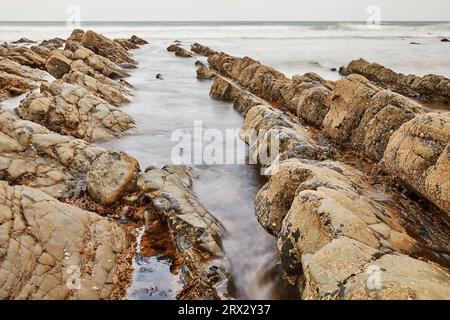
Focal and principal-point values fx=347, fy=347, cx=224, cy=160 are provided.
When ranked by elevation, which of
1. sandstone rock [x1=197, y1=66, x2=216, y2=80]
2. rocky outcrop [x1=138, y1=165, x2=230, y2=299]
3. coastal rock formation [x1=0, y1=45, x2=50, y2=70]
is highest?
coastal rock formation [x1=0, y1=45, x2=50, y2=70]

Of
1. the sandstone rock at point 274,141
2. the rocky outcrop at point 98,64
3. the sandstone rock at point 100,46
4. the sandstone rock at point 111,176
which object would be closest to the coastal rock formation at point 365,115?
the sandstone rock at point 274,141

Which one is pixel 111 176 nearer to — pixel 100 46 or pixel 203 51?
pixel 100 46

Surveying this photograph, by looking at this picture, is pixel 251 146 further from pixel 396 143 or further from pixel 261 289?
pixel 261 289

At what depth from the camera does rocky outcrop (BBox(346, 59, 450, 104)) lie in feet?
90.2

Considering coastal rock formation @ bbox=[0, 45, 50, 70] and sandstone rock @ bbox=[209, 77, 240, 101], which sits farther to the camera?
coastal rock formation @ bbox=[0, 45, 50, 70]

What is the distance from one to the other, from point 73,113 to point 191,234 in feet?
37.1

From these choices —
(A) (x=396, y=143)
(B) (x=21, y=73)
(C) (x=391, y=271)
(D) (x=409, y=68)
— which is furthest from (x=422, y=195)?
(D) (x=409, y=68)

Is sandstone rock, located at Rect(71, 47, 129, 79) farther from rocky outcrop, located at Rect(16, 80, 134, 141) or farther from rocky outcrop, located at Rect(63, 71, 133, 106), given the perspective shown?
rocky outcrop, located at Rect(16, 80, 134, 141)

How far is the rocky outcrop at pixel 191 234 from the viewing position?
7357mm

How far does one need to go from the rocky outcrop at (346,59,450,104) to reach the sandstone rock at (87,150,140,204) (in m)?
25.2

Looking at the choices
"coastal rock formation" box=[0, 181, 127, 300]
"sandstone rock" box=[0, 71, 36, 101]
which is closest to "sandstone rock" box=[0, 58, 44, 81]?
"sandstone rock" box=[0, 71, 36, 101]

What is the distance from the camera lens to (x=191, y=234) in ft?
28.4
